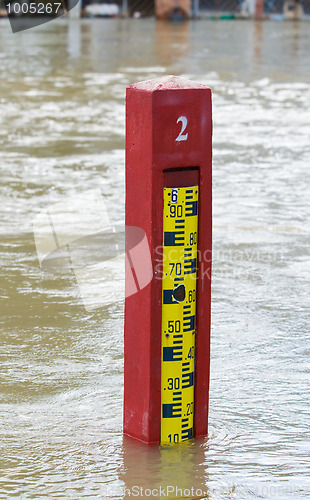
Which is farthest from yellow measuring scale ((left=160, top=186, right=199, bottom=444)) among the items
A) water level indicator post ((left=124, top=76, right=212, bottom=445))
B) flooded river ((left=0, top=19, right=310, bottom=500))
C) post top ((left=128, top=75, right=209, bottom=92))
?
post top ((left=128, top=75, right=209, bottom=92))

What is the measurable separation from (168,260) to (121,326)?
1.44 meters

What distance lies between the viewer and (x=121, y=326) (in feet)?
14.1

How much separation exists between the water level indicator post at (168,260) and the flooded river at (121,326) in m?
0.16

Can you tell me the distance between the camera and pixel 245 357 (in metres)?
3.96

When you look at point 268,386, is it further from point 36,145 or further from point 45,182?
point 36,145

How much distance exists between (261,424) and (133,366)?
61 centimetres

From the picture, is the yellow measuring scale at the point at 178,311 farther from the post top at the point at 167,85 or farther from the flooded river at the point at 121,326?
the post top at the point at 167,85

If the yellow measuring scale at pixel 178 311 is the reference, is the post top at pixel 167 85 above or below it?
above

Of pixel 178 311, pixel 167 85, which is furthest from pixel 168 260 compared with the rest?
pixel 167 85

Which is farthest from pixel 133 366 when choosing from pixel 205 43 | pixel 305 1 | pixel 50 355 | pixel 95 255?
pixel 305 1

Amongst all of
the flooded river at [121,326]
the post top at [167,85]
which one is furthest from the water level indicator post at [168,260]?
the flooded river at [121,326]

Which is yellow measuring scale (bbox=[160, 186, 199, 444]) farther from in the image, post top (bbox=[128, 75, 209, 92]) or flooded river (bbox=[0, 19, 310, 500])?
post top (bbox=[128, 75, 209, 92])

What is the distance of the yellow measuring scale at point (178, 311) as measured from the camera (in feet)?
9.50

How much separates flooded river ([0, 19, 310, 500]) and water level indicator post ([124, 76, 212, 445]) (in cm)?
16
